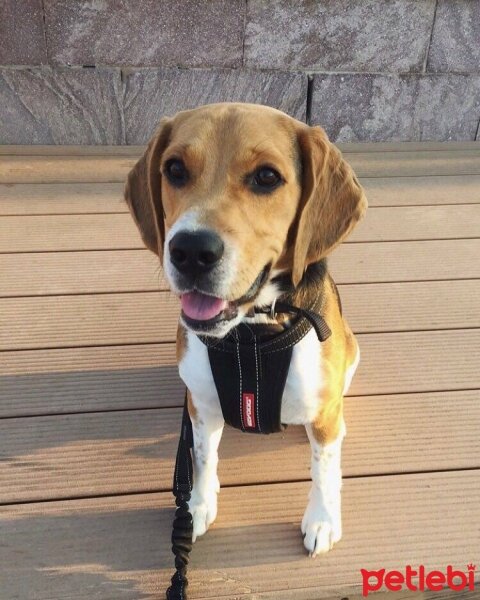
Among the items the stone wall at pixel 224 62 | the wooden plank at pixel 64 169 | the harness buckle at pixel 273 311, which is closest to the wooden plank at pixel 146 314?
the harness buckle at pixel 273 311

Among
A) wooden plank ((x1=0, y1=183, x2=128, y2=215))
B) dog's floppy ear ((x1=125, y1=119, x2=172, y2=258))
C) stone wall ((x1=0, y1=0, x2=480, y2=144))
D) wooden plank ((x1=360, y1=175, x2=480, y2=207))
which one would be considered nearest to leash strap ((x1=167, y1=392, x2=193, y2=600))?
dog's floppy ear ((x1=125, y1=119, x2=172, y2=258))

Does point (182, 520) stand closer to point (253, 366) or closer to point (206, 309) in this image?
point (253, 366)

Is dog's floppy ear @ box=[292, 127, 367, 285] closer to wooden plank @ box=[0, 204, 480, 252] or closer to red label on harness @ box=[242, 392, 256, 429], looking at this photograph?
red label on harness @ box=[242, 392, 256, 429]

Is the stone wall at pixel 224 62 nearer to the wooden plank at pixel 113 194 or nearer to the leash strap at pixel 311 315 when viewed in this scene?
the wooden plank at pixel 113 194

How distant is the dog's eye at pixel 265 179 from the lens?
5.45ft

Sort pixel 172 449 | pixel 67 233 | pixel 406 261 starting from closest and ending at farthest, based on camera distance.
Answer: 1. pixel 172 449
2. pixel 406 261
3. pixel 67 233

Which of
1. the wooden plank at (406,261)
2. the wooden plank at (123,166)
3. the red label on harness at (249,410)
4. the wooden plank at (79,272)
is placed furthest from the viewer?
the wooden plank at (123,166)

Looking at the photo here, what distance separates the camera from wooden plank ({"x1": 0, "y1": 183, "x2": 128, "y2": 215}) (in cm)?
344

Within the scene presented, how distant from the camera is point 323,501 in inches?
72.0

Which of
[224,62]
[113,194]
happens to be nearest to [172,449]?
[113,194]

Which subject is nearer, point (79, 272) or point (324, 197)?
point (324, 197)

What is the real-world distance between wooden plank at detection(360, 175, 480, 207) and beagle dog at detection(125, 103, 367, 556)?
1965 millimetres

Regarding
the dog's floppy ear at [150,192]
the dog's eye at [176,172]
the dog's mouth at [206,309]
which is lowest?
the dog's mouth at [206,309]

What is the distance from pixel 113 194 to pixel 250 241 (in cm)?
228
